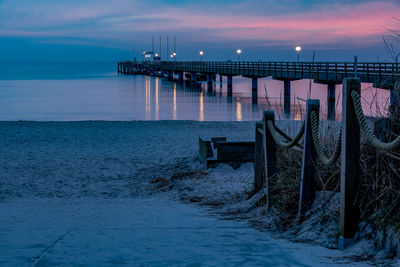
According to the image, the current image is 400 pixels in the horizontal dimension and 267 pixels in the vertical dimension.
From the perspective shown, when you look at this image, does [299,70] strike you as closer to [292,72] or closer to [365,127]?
[292,72]

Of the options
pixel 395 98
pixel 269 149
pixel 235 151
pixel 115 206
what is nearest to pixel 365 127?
pixel 395 98

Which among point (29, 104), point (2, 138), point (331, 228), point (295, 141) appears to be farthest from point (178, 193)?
point (29, 104)

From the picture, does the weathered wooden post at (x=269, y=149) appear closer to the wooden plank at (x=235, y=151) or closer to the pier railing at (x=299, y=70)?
the wooden plank at (x=235, y=151)

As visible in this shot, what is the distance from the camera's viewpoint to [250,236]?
4.70 meters

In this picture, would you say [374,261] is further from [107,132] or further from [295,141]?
[107,132]

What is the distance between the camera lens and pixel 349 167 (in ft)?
13.9

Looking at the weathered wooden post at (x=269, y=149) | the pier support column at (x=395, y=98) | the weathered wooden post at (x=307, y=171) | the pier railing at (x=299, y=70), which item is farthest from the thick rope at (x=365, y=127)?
the pier railing at (x=299, y=70)

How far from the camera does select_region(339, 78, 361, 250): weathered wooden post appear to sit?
4.17 metres

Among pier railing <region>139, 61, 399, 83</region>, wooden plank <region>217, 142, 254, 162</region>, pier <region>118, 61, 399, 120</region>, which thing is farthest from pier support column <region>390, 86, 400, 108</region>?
pier railing <region>139, 61, 399, 83</region>

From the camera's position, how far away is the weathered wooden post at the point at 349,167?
13.7ft

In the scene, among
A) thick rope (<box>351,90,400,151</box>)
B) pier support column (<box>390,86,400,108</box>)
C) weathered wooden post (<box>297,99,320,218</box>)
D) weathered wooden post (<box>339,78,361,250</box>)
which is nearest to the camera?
thick rope (<box>351,90,400,151</box>)

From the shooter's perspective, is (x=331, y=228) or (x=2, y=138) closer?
(x=331, y=228)

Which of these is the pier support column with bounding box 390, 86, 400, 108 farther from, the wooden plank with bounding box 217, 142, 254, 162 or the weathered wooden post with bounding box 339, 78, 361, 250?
the wooden plank with bounding box 217, 142, 254, 162

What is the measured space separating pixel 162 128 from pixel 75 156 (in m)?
6.97
